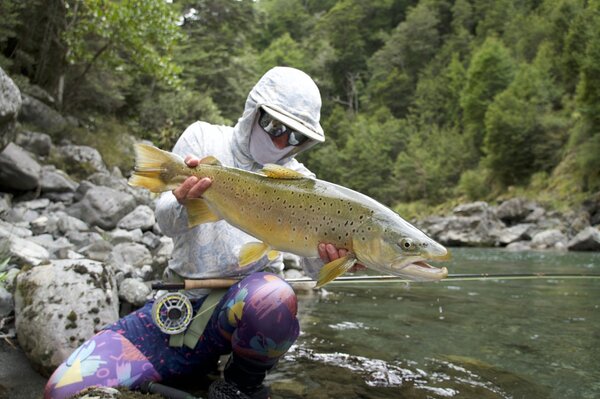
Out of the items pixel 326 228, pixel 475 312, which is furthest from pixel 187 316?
pixel 475 312

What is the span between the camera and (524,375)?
371 cm

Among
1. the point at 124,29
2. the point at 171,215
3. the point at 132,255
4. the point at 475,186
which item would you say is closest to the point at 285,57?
the point at 475,186

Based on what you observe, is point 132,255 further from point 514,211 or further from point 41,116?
point 514,211

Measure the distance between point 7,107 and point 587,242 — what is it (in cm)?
1826

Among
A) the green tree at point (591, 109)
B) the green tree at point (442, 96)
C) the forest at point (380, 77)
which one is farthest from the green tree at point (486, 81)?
the green tree at point (591, 109)

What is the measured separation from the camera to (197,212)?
2.62 m

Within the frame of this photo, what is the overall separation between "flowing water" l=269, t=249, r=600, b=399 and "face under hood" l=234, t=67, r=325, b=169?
64.7 inches

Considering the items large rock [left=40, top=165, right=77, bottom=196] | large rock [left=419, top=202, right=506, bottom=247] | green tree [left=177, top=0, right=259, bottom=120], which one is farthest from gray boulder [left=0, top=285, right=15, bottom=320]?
green tree [left=177, top=0, right=259, bottom=120]

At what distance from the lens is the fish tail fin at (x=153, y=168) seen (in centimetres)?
253

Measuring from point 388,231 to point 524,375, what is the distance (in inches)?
89.2

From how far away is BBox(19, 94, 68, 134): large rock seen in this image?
12344 millimetres

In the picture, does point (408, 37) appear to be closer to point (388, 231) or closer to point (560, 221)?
point (560, 221)

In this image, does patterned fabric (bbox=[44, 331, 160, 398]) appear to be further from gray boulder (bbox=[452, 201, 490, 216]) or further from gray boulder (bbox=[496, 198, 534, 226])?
gray boulder (bbox=[496, 198, 534, 226])

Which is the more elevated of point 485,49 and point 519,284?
point 485,49
